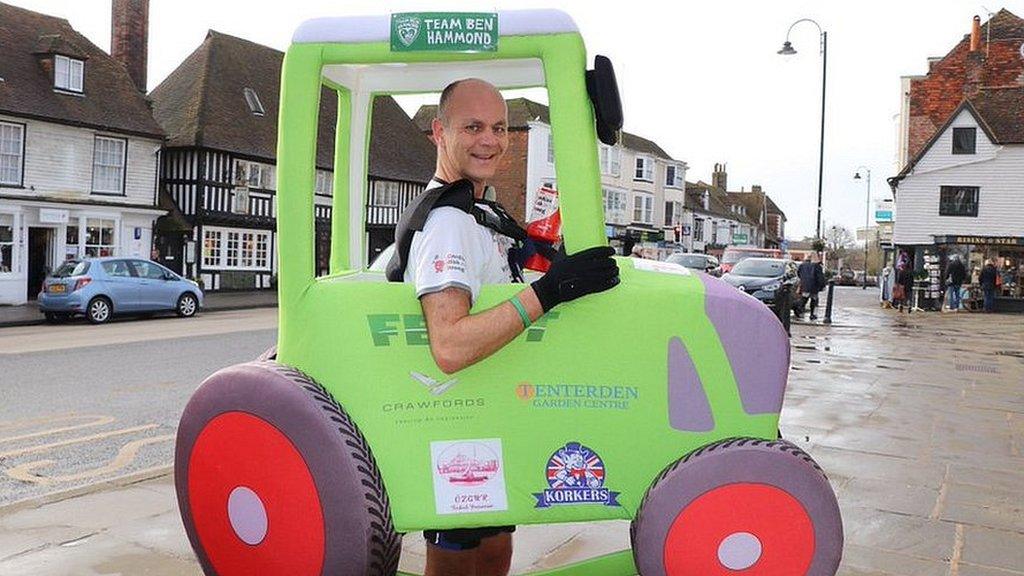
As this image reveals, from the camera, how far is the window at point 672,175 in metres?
67.0

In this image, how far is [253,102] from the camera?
1356 inches

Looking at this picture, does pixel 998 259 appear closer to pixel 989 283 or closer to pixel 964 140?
pixel 989 283

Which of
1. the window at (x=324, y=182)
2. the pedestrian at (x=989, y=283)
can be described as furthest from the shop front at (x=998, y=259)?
the window at (x=324, y=182)

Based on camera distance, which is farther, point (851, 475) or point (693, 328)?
point (851, 475)

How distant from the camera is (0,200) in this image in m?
23.2

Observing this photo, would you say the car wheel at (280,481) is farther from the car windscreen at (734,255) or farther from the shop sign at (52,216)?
the car windscreen at (734,255)

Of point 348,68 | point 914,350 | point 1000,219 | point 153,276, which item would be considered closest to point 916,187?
point 1000,219

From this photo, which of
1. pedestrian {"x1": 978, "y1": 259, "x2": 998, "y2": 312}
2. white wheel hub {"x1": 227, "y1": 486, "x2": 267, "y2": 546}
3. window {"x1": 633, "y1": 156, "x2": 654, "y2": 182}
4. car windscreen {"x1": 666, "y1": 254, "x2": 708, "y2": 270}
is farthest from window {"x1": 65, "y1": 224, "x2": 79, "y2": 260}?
window {"x1": 633, "y1": 156, "x2": 654, "y2": 182}

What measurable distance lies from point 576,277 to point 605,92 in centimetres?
55

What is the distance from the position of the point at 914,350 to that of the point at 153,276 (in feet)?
55.5

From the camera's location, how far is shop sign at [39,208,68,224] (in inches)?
957

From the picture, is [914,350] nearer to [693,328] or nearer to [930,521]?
[930,521]

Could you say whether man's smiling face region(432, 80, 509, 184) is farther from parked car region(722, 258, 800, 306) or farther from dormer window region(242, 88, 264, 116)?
dormer window region(242, 88, 264, 116)

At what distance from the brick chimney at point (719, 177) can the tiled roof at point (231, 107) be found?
61902mm
